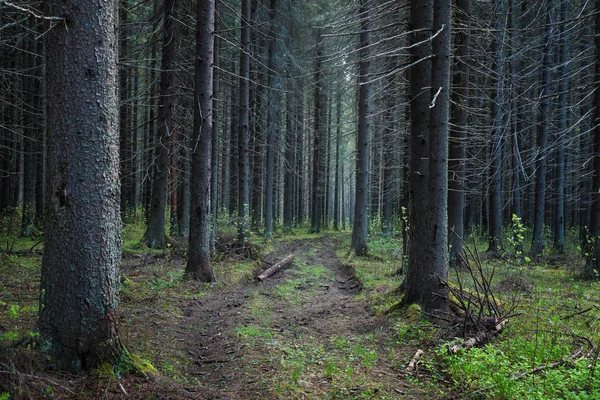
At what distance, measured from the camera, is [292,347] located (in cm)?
550

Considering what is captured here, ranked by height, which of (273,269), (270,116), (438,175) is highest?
(270,116)

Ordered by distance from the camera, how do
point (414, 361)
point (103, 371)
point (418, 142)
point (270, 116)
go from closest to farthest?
point (103, 371) → point (414, 361) → point (418, 142) → point (270, 116)

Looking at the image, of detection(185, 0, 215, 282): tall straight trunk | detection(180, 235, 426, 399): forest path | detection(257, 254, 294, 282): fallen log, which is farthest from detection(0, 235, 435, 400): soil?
detection(257, 254, 294, 282): fallen log

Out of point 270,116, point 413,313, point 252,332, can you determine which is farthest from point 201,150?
point 270,116

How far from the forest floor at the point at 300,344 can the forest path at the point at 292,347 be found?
0.07ft

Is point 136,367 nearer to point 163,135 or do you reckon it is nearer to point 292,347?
→ point 292,347

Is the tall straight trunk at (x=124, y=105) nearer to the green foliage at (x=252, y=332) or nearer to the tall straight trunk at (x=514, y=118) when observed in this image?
the green foliage at (x=252, y=332)

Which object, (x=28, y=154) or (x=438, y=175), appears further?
(x=28, y=154)

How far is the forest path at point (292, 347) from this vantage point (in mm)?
4141

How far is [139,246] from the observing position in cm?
1231

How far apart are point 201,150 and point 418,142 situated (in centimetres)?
508

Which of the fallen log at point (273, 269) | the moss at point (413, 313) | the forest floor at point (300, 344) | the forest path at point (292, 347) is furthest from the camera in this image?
the fallen log at point (273, 269)

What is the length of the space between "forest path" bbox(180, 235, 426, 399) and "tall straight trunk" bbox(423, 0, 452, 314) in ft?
3.42

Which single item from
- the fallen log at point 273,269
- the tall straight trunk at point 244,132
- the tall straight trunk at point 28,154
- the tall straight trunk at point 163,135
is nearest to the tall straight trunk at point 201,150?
the fallen log at point 273,269
